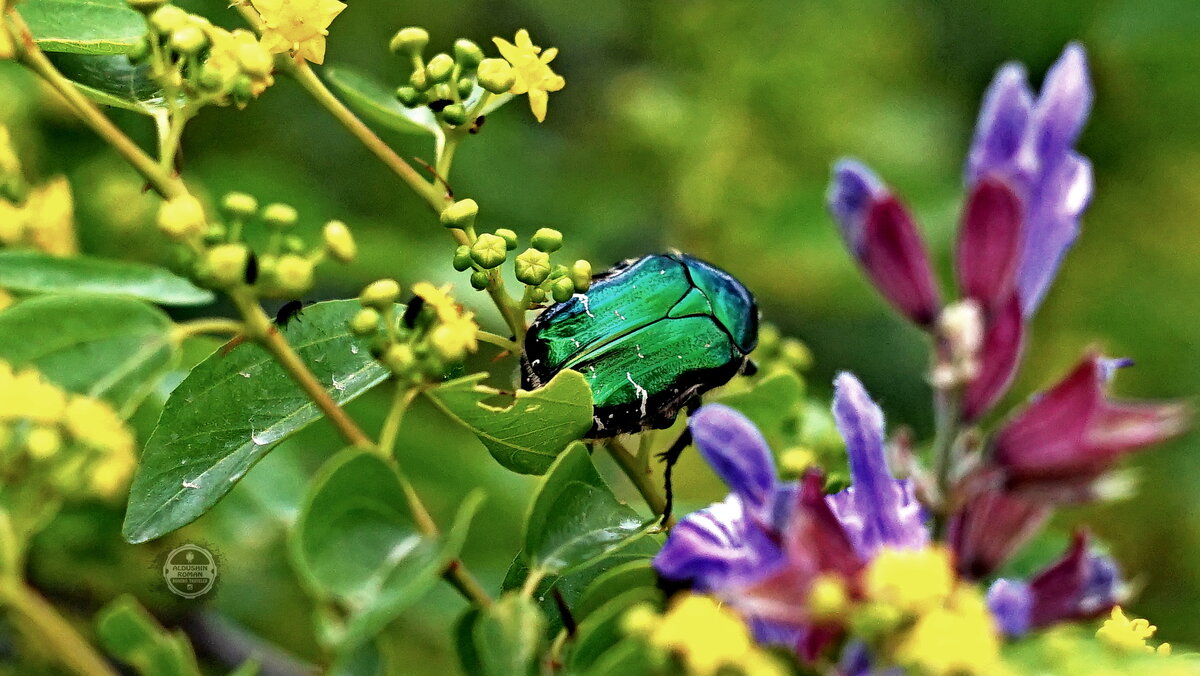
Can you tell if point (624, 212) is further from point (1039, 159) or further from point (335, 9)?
point (1039, 159)

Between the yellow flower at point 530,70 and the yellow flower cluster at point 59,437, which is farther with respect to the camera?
the yellow flower at point 530,70

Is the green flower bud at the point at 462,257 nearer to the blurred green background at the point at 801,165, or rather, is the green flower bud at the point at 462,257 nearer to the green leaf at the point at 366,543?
the green leaf at the point at 366,543

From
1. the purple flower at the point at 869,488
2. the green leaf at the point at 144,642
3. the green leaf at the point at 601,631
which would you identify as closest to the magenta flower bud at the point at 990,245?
the purple flower at the point at 869,488

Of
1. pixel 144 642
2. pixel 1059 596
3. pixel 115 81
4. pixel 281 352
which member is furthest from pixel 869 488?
pixel 115 81

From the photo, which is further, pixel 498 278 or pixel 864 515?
pixel 498 278

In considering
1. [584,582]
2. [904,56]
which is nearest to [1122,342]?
[904,56]

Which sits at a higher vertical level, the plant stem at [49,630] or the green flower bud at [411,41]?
the green flower bud at [411,41]

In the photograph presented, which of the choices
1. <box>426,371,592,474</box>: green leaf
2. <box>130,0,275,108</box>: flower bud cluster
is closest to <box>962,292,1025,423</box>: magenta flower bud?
<box>426,371,592,474</box>: green leaf
